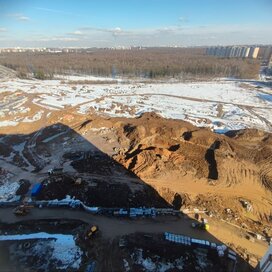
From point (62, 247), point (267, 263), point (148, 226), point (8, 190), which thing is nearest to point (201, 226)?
point (148, 226)

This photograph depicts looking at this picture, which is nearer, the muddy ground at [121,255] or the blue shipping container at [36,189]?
the muddy ground at [121,255]

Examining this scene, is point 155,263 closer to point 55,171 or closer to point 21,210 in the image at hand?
point 21,210

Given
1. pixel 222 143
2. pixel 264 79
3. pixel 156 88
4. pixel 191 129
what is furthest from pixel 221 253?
pixel 264 79

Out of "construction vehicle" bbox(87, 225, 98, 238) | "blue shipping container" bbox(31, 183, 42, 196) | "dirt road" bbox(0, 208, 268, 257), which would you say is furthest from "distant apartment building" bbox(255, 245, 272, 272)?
"blue shipping container" bbox(31, 183, 42, 196)

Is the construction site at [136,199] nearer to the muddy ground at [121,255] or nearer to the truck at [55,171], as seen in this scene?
the muddy ground at [121,255]

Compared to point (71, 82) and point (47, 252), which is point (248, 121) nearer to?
point (47, 252)

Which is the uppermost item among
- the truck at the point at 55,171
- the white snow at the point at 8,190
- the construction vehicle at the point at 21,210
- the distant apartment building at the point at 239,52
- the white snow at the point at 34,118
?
the construction vehicle at the point at 21,210

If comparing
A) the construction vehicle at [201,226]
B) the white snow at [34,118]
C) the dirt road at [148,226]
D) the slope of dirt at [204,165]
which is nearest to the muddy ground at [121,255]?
the dirt road at [148,226]

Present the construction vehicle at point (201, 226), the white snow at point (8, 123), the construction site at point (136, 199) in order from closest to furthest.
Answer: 1. the construction site at point (136, 199)
2. the construction vehicle at point (201, 226)
3. the white snow at point (8, 123)
